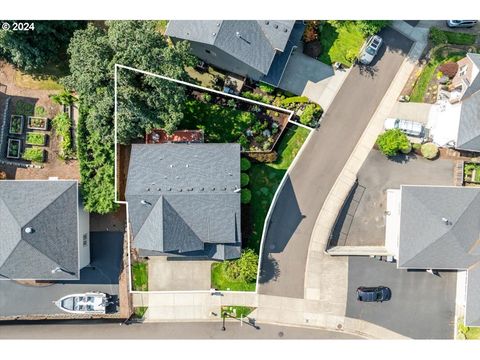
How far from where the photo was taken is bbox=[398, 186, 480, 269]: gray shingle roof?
108ft

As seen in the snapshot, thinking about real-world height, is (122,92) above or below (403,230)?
above

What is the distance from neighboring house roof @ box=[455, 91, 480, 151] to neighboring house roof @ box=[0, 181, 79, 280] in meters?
33.4

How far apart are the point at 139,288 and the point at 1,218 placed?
511 inches

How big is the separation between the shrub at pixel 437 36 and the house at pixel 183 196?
2112cm

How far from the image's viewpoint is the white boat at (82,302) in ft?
117

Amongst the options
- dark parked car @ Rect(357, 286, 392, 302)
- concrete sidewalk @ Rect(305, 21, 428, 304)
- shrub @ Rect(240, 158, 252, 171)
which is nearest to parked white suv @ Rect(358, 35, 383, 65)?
concrete sidewalk @ Rect(305, 21, 428, 304)

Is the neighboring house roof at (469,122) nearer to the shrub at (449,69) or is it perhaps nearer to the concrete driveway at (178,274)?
the shrub at (449,69)

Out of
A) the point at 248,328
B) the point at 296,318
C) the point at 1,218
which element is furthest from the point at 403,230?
the point at 1,218

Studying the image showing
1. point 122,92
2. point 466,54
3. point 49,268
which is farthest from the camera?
point 466,54

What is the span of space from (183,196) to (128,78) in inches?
404

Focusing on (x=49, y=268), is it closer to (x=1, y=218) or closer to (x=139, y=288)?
(x=1, y=218)

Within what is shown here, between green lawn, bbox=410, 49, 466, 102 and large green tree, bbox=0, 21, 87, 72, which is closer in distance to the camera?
large green tree, bbox=0, 21, 87, 72

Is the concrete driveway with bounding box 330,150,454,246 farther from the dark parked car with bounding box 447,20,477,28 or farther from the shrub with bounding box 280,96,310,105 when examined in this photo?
the dark parked car with bounding box 447,20,477,28

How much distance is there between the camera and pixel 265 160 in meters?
35.6
